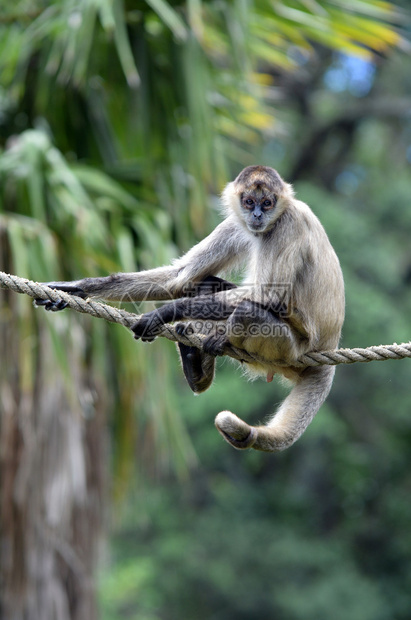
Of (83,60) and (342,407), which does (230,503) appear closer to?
(342,407)

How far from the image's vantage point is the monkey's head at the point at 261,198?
15.3 ft

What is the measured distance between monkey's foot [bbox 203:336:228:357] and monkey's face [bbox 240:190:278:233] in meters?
0.75

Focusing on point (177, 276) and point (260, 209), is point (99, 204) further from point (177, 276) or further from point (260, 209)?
point (260, 209)

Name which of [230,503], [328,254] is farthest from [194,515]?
[328,254]

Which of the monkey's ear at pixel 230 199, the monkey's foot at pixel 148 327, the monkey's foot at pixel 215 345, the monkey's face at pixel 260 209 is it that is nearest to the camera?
the monkey's foot at pixel 148 327

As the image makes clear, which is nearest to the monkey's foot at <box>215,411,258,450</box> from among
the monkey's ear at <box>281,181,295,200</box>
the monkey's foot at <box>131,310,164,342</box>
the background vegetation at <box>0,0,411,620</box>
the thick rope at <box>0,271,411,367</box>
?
the thick rope at <box>0,271,411,367</box>

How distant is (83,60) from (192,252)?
2.07 metres

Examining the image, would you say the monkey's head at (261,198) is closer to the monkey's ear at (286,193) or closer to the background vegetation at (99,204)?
the monkey's ear at (286,193)

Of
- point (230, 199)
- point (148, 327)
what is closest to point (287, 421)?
point (148, 327)

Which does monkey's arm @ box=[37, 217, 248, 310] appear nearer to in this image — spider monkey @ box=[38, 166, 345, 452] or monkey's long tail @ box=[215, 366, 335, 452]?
spider monkey @ box=[38, 166, 345, 452]

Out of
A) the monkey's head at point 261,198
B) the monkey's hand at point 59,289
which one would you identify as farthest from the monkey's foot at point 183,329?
the monkey's head at point 261,198

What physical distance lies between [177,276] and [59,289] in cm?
81

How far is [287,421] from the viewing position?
4395 mm

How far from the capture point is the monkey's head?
468 centimetres
